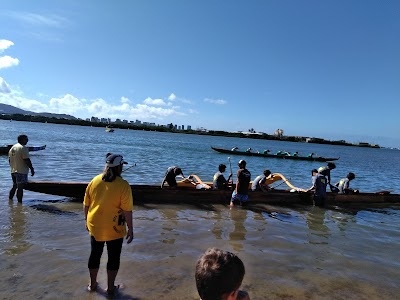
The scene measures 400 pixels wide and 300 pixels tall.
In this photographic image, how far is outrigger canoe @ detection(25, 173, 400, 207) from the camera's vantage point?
37.6ft

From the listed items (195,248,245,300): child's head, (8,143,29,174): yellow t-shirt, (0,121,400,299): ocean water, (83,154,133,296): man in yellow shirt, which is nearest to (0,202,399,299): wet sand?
(0,121,400,299): ocean water

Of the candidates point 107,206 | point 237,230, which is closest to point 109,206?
point 107,206

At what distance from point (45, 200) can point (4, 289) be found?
21.8ft

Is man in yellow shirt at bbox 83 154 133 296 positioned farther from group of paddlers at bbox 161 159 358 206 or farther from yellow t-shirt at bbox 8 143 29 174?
group of paddlers at bbox 161 159 358 206

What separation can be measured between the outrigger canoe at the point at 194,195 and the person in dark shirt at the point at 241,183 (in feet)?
3.69

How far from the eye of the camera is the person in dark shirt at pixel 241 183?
36.3 ft

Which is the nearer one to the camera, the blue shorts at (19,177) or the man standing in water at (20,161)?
the man standing in water at (20,161)

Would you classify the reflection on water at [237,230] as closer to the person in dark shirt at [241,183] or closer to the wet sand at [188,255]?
the wet sand at [188,255]

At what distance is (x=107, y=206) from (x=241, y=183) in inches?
282

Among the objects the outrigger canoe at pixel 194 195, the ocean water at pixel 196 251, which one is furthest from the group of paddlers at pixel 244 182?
the ocean water at pixel 196 251

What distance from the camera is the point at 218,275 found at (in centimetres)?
205

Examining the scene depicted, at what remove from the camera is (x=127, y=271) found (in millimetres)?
6074

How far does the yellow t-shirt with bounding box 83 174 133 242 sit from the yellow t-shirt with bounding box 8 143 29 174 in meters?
6.04

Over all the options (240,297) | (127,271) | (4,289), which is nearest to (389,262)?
(127,271)
